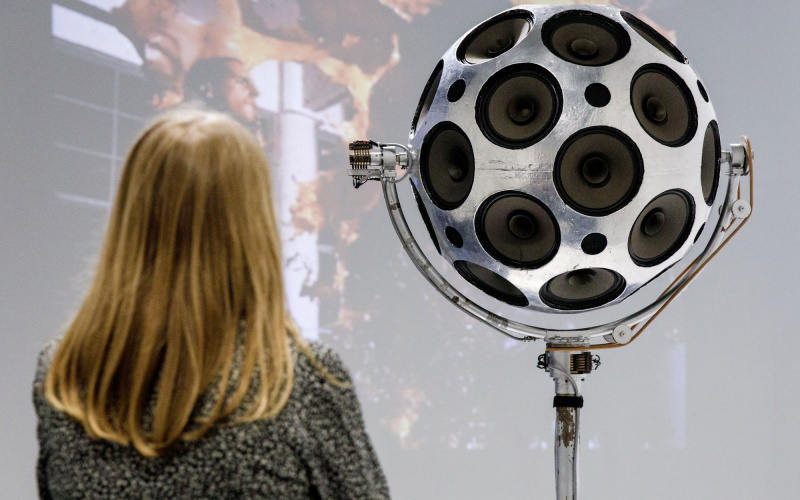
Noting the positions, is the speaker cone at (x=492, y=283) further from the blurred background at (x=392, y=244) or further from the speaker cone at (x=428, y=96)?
the blurred background at (x=392, y=244)

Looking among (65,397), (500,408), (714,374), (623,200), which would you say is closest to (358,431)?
(65,397)

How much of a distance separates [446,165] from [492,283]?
8.7 inches

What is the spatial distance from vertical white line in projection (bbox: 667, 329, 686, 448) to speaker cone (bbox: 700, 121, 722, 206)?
4.34 ft

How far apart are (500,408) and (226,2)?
4.80 feet

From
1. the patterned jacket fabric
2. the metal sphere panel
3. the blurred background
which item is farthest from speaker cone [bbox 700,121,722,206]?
the blurred background

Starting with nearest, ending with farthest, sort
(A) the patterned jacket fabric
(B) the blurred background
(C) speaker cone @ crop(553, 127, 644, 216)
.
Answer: (A) the patterned jacket fabric
(C) speaker cone @ crop(553, 127, 644, 216)
(B) the blurred background

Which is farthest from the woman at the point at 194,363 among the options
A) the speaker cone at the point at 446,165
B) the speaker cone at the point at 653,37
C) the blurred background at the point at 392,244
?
the blurred background at the point at 392,244

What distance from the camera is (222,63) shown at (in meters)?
2.38

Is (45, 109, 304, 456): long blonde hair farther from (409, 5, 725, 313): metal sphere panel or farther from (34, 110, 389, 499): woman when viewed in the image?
(409, 5, 725, 313): metal sphere panel

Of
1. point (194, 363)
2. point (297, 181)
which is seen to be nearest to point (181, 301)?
point (194, 363)

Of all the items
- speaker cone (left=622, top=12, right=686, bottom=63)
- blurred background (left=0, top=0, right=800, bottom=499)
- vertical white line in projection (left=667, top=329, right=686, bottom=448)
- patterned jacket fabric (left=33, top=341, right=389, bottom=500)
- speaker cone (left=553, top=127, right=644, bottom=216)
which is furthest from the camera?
vertical white line in projection (left=667, top=329, right=686, bottom=448)

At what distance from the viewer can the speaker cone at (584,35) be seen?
50.4 inches

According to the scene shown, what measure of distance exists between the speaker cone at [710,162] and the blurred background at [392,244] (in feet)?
4.07

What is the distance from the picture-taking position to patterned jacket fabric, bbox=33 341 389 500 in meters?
0.86
